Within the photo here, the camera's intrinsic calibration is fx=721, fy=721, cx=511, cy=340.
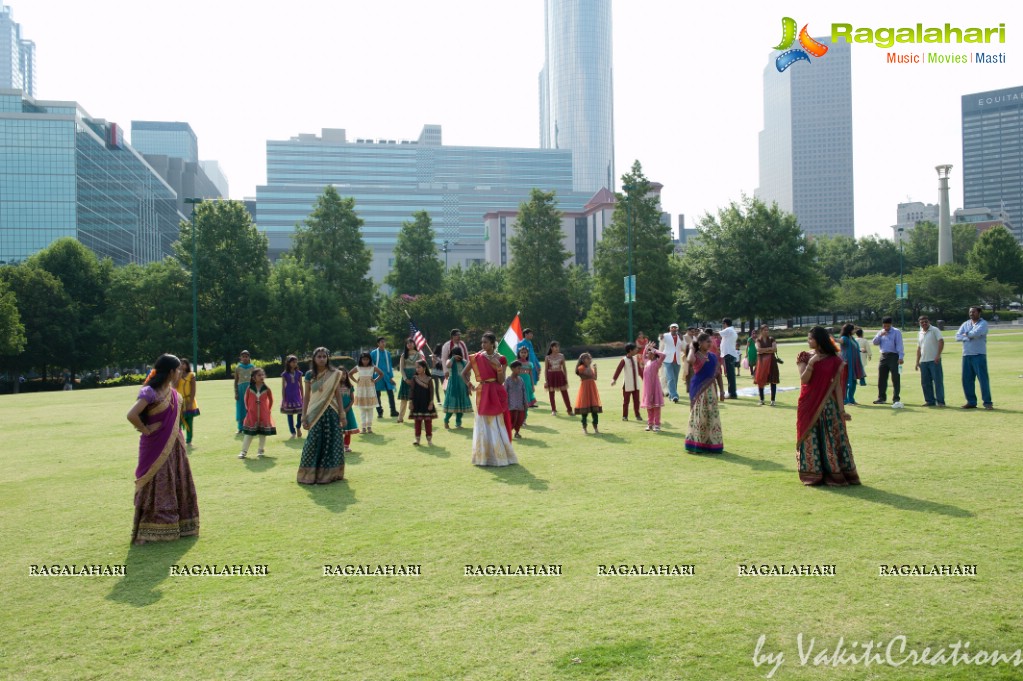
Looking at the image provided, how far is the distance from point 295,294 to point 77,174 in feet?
166

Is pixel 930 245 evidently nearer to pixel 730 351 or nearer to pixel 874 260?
pixel 874 260

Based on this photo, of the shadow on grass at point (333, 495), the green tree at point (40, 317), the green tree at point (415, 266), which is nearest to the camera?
the shadow on grass at point (333, 495)

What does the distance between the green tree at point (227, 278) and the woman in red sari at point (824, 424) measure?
39.4 metres

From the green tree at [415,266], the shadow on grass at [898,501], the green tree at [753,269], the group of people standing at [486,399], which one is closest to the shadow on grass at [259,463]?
the group of people standing at [486,399]

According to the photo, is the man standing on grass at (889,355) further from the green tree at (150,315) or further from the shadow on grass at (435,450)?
the green tree at (150,315)

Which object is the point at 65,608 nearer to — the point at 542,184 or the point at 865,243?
the point at 865,243

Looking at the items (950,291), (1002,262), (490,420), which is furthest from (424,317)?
(1002,262)

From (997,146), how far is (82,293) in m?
225

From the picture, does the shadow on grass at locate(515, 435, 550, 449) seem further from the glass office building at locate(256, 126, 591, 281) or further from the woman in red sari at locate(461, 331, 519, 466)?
the glass office building at locate(256, 126, 591, 281)

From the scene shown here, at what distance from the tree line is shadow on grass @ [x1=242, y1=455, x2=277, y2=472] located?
33.6 m

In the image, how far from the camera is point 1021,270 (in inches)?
2840

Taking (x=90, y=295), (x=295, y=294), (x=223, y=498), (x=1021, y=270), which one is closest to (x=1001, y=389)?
(x=223, y=498)

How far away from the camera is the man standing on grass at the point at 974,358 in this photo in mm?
14078

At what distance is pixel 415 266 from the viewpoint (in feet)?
210
